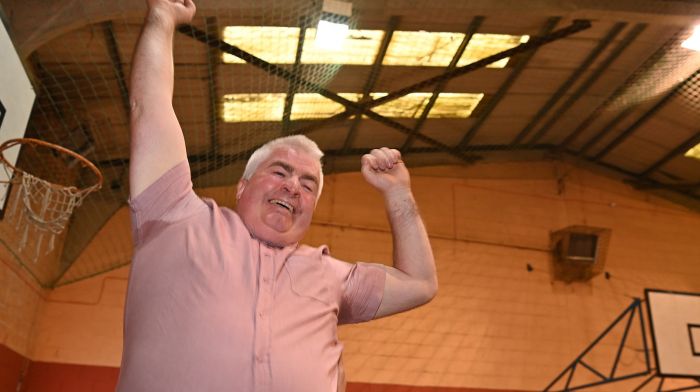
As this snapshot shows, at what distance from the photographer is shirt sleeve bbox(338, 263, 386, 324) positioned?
1352mm

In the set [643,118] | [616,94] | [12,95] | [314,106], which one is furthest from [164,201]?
[643,118]

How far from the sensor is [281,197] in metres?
1.34

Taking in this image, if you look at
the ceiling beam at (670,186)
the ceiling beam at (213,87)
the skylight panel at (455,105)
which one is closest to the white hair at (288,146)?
the ceiling beam at (213,87)

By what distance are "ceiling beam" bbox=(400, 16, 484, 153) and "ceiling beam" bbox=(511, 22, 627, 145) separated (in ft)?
4.70

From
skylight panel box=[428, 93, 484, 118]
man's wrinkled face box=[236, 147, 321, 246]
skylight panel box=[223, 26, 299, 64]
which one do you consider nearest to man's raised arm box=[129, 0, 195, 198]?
man's wrinkled face box=[236, 147, 321, 246]

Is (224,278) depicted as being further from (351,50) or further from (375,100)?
(375,100)

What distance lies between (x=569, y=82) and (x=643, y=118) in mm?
1198

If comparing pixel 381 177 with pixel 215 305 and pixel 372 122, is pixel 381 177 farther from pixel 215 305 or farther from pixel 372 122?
pixel 372 122

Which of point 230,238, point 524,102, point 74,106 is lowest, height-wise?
point 230,238

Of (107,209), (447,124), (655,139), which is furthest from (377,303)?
(655,139)

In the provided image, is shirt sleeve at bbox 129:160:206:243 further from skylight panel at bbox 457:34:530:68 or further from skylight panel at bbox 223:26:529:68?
skylight panel at bbox 457:34:530:68

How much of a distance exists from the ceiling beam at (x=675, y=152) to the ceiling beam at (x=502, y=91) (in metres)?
2.37

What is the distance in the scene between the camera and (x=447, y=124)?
24.0ft

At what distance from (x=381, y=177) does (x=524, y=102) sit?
6061 mm
